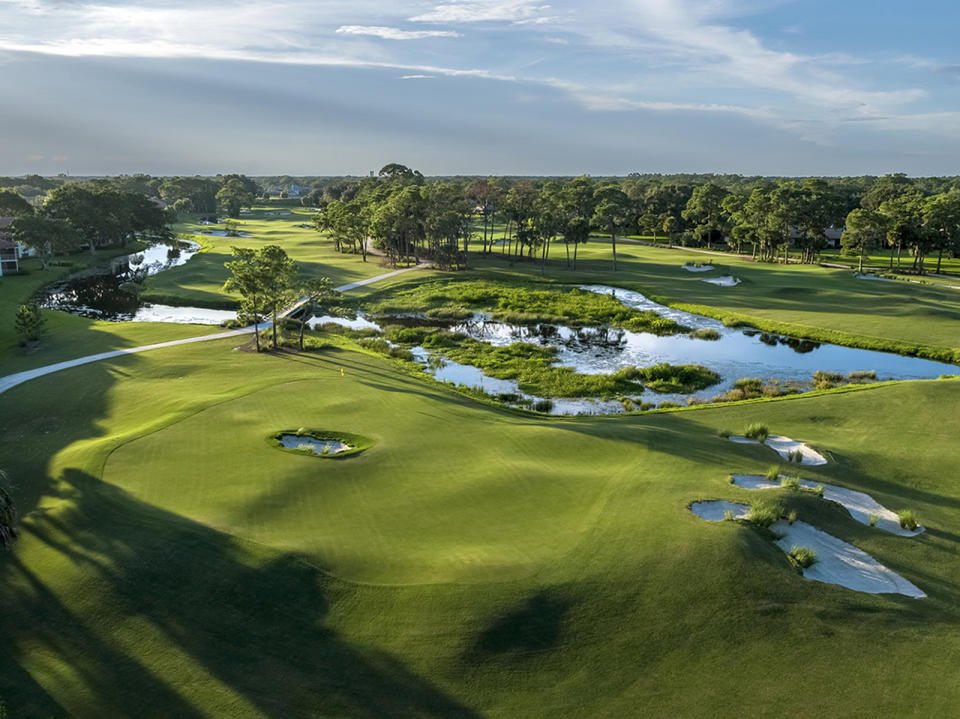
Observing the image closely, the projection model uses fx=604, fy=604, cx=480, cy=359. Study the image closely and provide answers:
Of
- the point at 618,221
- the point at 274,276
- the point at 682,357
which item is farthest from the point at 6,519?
the point at 618,221

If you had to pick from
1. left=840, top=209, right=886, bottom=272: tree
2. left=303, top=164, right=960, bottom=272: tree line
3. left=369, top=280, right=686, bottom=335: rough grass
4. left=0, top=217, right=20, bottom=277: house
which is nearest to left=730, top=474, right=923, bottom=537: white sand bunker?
left=369, top=280, right=686, bottom=335: rough grass

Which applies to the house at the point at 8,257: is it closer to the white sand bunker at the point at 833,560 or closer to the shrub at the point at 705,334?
the shrub at the point at 705,334

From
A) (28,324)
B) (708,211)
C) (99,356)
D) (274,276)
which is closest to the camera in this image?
(99,356)

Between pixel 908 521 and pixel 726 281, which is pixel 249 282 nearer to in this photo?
pixel 908 521

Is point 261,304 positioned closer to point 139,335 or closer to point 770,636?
point 139,335

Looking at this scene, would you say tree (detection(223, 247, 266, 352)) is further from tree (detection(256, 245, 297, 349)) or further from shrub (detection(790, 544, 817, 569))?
shrub (detection(790, 544, 817, 569))

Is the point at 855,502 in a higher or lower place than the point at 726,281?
lower
